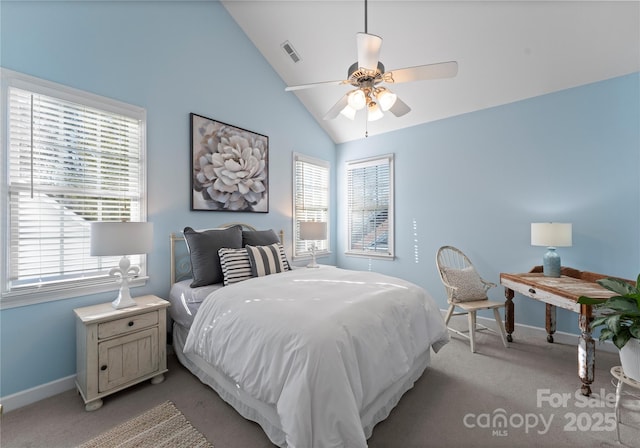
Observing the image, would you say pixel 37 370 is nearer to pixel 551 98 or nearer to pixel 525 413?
pixel 525 413

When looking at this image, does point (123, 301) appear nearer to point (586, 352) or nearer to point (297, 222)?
point (297, 222)

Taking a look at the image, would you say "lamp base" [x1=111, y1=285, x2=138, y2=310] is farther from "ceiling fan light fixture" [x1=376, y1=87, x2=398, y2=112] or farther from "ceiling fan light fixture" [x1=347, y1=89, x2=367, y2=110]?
"ceiling fan light fixture" [x1=376, y1=87, x2=398, y2=112]

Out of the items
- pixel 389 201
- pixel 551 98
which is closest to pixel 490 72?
pixel 551 98

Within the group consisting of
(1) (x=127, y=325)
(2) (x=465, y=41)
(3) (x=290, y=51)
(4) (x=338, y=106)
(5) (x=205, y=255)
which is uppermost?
(3) (x=290, y=51)

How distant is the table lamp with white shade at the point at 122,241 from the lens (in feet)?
6.41

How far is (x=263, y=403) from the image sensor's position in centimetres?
168

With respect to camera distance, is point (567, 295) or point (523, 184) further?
point (523, 184)

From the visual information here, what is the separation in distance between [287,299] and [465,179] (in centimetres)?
311

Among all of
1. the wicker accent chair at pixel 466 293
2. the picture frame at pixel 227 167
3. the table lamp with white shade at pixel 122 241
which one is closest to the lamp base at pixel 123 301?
the table lamp with white shade at pixel 122 241

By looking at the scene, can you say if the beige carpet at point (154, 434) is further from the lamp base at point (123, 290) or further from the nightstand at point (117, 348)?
the lamp base at point (123, 290)

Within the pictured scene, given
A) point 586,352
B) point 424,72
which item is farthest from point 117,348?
point 586,352

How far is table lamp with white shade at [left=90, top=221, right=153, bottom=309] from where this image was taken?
1.95 m

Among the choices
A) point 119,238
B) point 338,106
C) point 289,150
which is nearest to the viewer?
point 119,238

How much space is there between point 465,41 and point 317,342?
3375mm
